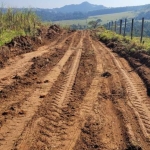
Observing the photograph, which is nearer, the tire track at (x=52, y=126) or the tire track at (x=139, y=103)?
the tire track at (x=52, y=126)

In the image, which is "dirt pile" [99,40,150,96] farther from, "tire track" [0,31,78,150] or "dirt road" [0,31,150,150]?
"tire track" [0,31,78,150]

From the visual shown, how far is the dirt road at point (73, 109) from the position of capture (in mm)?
6539

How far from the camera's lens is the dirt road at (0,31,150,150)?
21.5 ft

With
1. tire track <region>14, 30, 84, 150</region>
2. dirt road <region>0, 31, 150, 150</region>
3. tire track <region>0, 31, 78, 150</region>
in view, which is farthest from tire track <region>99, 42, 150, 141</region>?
tire track <region>0, 31, 78, 150</region>

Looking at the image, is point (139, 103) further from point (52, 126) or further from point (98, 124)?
point (52, 126)

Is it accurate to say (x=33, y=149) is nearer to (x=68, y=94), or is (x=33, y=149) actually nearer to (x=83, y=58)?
(x=68, y=94)

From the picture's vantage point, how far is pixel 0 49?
17.4 m

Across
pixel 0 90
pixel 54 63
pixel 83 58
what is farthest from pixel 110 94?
pixel 83 58

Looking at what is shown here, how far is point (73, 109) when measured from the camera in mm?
8508

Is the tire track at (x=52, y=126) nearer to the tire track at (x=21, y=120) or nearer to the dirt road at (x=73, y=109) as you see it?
the dirt road at (x=73, y=109)

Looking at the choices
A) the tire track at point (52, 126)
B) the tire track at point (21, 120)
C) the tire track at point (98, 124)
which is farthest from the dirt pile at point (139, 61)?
the tire track at point (21, 120)

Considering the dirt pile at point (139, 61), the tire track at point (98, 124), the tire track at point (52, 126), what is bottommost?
the dirt pile at point (139, 61)

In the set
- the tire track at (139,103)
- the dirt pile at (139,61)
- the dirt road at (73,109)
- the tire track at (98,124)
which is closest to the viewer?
the tire track at (98,124)

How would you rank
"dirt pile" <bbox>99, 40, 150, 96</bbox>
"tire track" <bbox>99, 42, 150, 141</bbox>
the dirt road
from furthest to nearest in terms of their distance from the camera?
1. "dirt pile" <bbox>99, 40, 150, 96</bbox>
2. "tire track" <bbox>99, 42, 150, 141</bbox>
3. the dirt road
